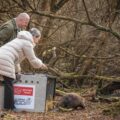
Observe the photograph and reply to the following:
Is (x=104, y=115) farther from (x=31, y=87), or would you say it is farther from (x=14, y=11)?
(x=14, y=11)

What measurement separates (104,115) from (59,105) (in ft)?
3.30

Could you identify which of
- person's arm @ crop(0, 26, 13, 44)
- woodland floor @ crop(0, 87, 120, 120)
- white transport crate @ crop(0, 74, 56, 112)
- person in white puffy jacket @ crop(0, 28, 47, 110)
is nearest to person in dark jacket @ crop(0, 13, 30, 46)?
person's arm @ crop(0, 26, 13, 44)

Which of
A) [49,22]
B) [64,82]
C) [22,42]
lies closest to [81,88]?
[64,82]

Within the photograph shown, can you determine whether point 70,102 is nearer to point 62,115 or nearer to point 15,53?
point 62,115

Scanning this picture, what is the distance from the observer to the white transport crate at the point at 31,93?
881 cm

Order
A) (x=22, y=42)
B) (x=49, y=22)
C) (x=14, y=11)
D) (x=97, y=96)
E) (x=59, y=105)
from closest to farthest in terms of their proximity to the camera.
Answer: (x=22, y=42), (x=59, y=105), (x=97, y=96), (x=14, y=11), (x=49, y=22)

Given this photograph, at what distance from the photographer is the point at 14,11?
1214 cm

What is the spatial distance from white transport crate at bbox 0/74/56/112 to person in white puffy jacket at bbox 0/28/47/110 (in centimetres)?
25

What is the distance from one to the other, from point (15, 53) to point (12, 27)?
758mm

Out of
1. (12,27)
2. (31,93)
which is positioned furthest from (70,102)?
(12,27)

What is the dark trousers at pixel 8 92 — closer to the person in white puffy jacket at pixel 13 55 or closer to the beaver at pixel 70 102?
the person in white puffy jacket at pixel 13 55

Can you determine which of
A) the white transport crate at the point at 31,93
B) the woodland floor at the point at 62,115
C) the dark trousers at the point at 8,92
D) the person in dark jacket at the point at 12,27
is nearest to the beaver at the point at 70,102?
the woodland floor at the point at 62,115

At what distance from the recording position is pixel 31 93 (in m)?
8.89

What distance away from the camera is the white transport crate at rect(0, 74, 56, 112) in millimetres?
8812
